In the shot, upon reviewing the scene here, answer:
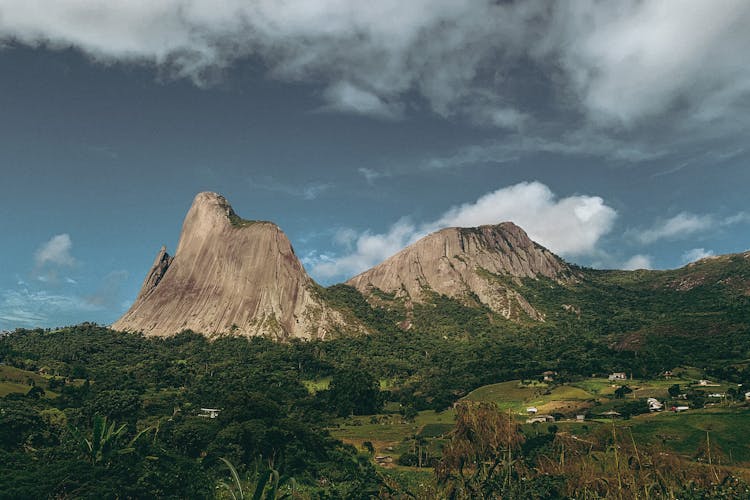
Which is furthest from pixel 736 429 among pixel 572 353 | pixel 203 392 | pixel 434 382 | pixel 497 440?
pixel 203 392

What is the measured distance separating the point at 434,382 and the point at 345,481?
356 feet

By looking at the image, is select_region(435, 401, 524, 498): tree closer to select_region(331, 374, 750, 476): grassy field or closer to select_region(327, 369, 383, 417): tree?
select_region(331, 374, 750, 476): grassy field

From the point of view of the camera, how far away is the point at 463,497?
2289 centimetres

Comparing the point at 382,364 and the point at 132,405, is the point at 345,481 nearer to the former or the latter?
the point at 132,405

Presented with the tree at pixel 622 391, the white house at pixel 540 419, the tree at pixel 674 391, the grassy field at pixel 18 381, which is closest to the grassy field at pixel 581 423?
the white house at pixel 540 419

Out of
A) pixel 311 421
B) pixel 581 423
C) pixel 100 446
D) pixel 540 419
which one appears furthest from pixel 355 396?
pixel 100 446

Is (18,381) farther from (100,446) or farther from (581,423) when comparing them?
(581,423)

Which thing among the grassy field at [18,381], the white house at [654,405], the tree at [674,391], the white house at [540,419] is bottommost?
the white house at [540,419]

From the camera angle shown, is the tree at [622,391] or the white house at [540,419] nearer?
the white house at [540,419]

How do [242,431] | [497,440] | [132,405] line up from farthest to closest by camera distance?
[132,405] → [242,431] → [497,440]

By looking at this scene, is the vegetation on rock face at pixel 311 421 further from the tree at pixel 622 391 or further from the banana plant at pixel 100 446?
the tree at pixel 622 391

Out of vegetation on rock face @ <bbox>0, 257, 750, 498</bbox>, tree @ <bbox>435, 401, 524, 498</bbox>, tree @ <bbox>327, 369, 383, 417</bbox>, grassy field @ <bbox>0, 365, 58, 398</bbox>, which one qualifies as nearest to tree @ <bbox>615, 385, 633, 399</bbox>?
vegetation on rock face @ <bbox>0, 257, 750, 498</bbox>

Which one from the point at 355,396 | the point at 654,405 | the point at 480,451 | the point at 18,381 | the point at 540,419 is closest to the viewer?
the point at 480,451

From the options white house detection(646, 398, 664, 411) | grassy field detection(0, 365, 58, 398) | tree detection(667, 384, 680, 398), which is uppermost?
grassy field detection(0, 365, 58, 398)
